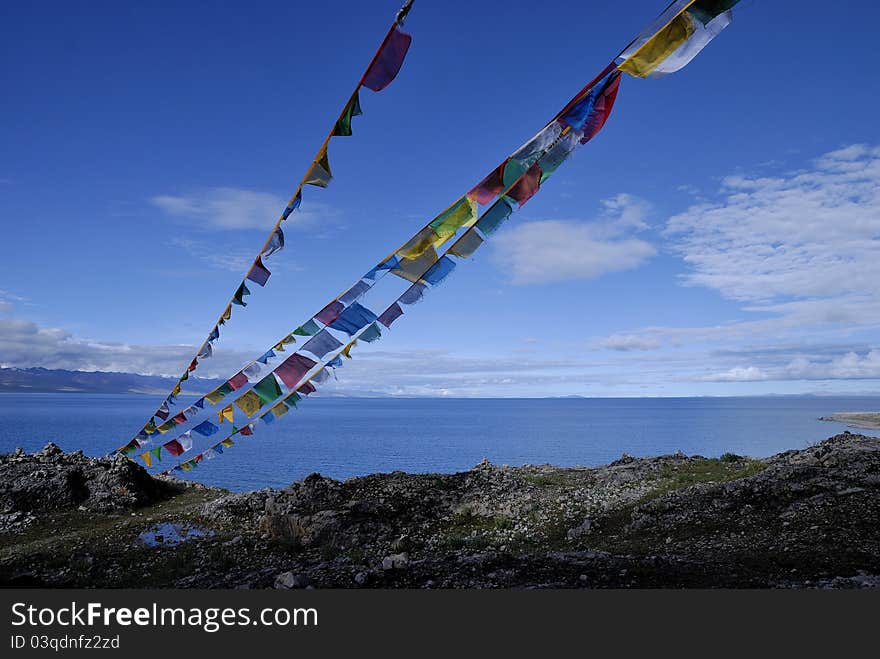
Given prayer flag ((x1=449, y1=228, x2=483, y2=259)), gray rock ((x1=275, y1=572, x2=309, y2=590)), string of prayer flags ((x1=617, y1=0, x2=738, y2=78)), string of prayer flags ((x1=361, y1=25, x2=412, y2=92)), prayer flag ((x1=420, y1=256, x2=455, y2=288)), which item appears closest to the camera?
string of prayer flags ((x1=617, y1=0, x2=738, y2=78))

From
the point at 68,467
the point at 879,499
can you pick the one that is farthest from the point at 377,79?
the point at 68,467

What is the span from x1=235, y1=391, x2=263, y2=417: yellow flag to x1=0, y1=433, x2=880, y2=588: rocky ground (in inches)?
100

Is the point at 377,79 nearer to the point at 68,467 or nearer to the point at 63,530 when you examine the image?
the point at 63,530

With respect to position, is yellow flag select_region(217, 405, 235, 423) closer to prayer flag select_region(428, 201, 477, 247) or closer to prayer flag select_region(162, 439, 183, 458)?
prayer flag select_region(162, 439, 183, 458)

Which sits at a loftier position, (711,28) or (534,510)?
(711,28)

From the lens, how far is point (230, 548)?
11297mm

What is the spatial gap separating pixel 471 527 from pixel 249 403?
571 centimetres

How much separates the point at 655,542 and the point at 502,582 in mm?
3871

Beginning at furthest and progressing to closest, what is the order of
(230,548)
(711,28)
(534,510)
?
1. (534,510)
2. (230,548)
3. (711,28)

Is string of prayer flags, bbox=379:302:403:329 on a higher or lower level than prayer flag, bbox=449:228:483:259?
lower

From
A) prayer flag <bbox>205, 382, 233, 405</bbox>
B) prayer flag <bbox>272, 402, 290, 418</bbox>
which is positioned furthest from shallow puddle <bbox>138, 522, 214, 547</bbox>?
prayer flag <bbox>272, 402, 290, 418</bbox>

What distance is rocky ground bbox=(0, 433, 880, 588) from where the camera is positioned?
753cm

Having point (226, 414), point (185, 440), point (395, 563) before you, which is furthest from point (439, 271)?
point (185, 440)

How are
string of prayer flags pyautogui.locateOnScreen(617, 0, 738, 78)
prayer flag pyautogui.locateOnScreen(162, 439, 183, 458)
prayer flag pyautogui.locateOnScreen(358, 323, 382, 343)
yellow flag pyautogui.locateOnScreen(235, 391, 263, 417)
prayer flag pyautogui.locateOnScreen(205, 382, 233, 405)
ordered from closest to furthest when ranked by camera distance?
string of prayer flags pyautogui.locateOnScreen(617, 0, 738, 78) → prayer flag pyautogui.locateOnScreen(358, 323, 382, 343) → yellow flag pyautogui.locateOnScreen(235, 391, 263, 417) → prayer flag pyautogui.locateOnScreen(205, 382, 233, 405) → prayer flag pyautogui.locateOnScreen(162, 439, 183, 458)
